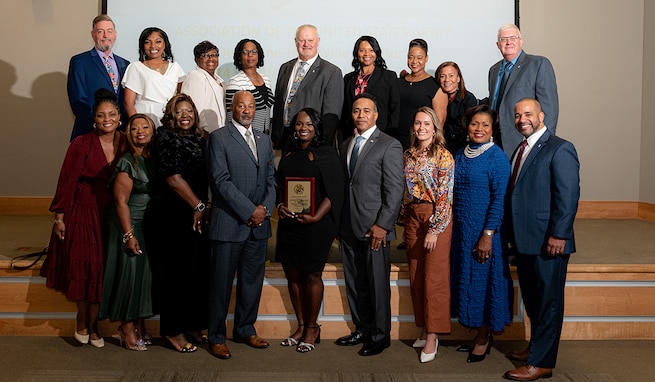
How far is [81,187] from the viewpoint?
13.3 ft

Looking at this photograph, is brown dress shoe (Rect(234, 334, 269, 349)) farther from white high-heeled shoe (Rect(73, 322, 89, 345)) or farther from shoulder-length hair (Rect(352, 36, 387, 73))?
shoulder-length hair (Rect(352, 36, 387, 73))

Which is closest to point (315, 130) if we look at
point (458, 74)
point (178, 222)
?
point (178, 222)

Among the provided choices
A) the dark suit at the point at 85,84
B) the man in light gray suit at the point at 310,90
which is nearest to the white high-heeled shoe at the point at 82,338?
the dark suit at the point at 85,84

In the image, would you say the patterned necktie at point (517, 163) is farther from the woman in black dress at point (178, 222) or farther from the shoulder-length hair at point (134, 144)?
the shoulder-length hair at point (134, 144)

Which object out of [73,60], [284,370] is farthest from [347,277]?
[73,60]

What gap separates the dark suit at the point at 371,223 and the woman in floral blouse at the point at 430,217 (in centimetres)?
9

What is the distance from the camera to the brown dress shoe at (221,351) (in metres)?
3.88

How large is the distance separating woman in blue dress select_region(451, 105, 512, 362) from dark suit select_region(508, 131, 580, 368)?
140mm

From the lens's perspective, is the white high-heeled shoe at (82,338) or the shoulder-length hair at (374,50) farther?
the shoulder-length hair at (374,50)

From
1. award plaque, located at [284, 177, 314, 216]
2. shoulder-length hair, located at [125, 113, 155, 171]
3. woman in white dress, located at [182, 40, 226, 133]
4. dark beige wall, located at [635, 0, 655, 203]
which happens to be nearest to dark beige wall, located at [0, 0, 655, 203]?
dark beige wall, located at [635, 0, 655, 203]

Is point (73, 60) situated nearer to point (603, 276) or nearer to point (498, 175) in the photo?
point (498, 175)

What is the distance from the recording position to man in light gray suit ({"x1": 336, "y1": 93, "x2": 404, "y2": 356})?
3850mm

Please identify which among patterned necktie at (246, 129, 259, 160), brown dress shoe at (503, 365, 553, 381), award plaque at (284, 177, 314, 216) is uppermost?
patterned necktie at (246, 129, 259, 160)

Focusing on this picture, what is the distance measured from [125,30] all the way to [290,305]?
366 centimetres
